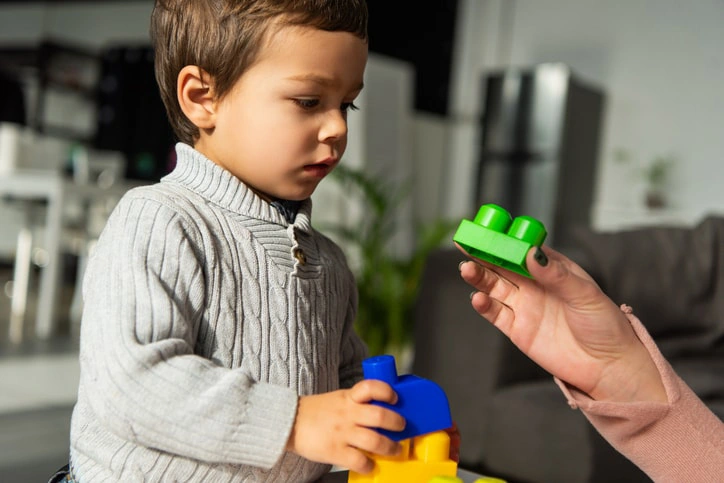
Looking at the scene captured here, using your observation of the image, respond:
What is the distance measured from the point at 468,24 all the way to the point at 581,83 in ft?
4.29

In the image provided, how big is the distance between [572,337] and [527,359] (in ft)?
4.37

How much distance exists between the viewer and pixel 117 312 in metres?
0.71

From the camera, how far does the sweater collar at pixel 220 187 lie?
85cm

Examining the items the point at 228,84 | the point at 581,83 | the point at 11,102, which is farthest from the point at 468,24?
the point at 228,84

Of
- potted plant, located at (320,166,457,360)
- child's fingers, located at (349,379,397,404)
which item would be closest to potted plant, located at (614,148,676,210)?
potted plant, located at (320,166,457,360)

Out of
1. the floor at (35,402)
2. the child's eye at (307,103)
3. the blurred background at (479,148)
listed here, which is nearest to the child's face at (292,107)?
the child's eye at (307,103)

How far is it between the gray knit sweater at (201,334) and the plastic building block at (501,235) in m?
0.21

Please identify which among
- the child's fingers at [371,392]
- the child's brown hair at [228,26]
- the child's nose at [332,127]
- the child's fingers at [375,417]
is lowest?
the child's fingers at [375,417]

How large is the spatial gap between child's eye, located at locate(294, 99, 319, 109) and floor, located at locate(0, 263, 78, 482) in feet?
4.45

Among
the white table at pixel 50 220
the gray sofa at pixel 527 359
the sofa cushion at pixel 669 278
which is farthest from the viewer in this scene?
the white table at pixel 50 220

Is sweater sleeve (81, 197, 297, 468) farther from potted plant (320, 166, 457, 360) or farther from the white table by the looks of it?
the white table

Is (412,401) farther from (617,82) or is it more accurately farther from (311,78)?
(617,82)

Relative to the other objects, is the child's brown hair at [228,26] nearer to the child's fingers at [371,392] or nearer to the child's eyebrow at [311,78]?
the child's eyebrow at [311,78]

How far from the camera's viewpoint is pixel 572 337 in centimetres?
88
